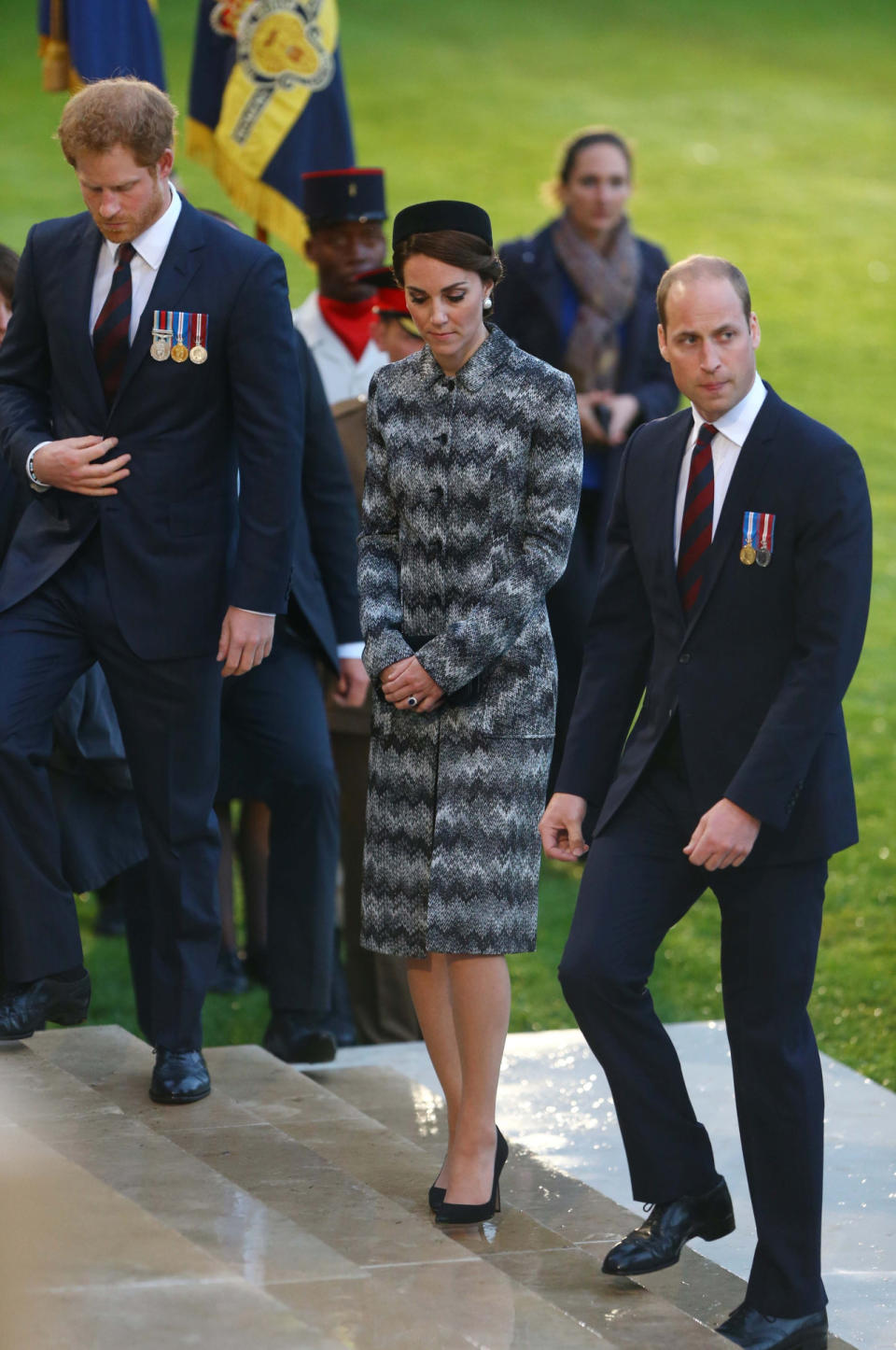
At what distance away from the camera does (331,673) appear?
17.8 ft

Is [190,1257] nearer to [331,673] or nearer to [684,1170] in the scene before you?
[684,1170]

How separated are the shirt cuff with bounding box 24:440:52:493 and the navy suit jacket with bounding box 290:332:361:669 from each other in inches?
38.6

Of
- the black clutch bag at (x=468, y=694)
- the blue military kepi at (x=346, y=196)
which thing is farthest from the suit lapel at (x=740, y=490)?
the blue military kepi at (x=346, y=196)

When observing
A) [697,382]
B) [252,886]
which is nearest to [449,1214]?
[697,382]

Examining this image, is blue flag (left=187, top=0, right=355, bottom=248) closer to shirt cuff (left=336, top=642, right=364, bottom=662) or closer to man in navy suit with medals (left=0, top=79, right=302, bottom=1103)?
shirt cuff (left=336, top=642, right=364, bottom=662)

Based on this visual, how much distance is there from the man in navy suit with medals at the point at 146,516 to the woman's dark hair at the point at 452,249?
1.26 feet

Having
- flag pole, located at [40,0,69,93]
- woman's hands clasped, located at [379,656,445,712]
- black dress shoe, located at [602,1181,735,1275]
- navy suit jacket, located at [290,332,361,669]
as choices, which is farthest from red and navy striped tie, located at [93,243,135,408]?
flag pole, located at [40,0,69,93]

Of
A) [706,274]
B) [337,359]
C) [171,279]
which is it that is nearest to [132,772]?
[171,279]

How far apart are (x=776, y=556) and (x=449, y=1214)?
1378 millimetres

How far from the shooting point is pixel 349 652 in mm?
5418

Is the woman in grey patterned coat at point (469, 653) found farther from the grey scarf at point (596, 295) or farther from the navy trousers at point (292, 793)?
the grey scarf at point (596, 295)

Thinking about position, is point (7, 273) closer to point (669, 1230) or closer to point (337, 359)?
point (337, 359)

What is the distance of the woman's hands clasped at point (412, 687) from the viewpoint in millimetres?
3979

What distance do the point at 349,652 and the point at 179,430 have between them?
1.27 metres
